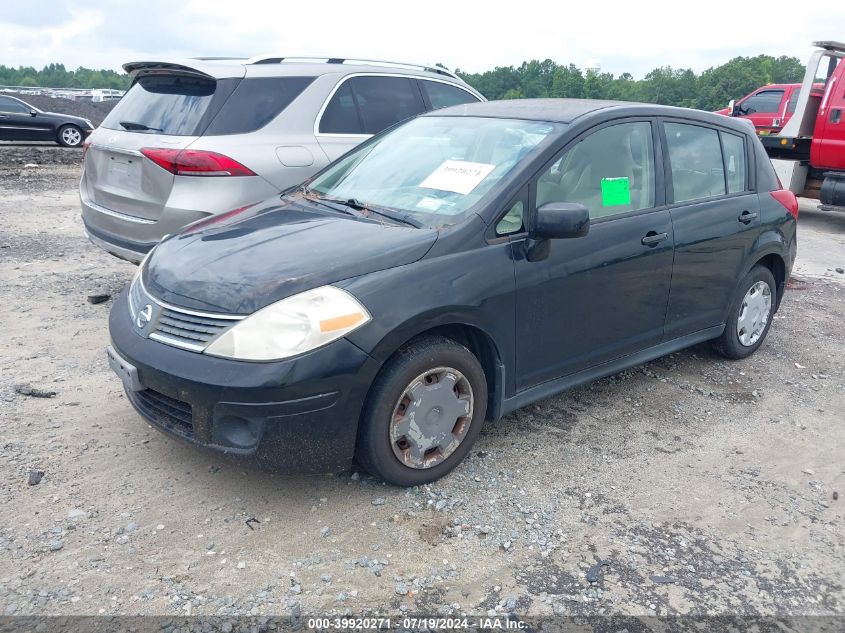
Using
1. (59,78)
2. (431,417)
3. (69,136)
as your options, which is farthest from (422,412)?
(59,78)

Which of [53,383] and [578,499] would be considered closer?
[578,499]

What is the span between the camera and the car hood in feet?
9.93

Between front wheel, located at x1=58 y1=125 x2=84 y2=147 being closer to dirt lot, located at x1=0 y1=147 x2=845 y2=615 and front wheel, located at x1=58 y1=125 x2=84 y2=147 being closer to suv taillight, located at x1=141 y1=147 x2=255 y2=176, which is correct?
suv taillight, located at x1=141 y1=147 x2=255 y2=176

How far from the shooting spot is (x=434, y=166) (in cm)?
392

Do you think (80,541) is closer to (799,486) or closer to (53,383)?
(53,383)

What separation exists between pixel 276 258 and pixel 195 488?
110cm

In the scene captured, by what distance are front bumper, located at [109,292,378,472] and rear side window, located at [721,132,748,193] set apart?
307 cm

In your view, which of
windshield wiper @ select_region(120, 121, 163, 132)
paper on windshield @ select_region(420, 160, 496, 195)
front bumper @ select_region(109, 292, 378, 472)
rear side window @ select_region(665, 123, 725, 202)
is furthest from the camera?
windshield wiper @ select_region(120, 121, 163, 132)

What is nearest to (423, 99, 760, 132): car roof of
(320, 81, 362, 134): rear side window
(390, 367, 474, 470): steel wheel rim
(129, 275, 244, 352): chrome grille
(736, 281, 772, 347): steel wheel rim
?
(736, 281, 772, 347): steel wheel rim

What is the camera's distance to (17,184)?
40.7 feet

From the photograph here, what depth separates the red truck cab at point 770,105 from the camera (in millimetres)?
15125

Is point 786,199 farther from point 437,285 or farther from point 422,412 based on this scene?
point 422,412

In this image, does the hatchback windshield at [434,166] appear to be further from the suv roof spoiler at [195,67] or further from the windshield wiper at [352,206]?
the suv roof spoiler at [195,67]

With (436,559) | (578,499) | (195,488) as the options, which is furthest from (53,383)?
(578,499)
